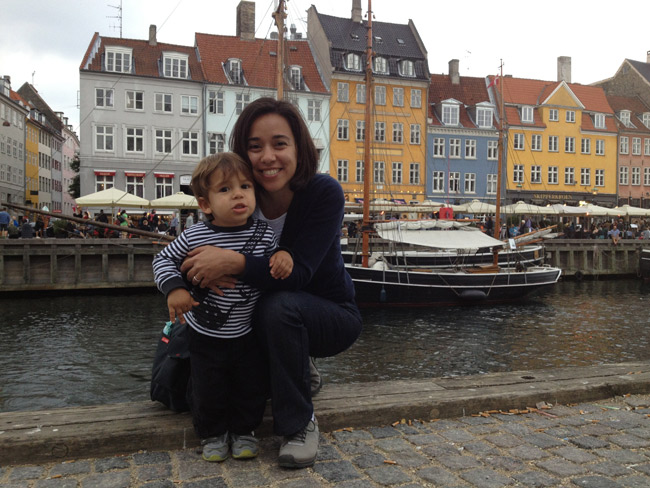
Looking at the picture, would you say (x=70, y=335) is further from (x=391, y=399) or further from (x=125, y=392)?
(x=391, y=399)

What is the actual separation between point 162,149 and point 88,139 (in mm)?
4313

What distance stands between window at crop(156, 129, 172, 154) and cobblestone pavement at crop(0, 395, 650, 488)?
36.8 meters

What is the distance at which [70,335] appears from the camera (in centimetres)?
1377

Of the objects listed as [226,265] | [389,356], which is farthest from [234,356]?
[389,356]

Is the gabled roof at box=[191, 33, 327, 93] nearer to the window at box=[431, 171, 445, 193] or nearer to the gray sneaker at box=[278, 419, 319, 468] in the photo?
the window at box=[431, 171, 445, 193]

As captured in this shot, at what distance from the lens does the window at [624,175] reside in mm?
50834

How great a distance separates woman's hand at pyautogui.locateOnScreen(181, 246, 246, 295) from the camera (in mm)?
2744

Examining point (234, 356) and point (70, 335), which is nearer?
point (234, 356)

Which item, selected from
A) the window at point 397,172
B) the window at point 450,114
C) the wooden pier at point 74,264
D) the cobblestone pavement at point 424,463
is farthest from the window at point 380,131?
the cobblestone pavement at point 424,463

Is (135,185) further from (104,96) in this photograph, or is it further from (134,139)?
(104,96)

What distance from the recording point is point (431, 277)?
1970 cm

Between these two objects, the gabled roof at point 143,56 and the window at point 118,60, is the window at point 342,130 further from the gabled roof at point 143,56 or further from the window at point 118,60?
the window at point 118,60

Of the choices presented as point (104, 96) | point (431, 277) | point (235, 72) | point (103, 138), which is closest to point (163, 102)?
point (104, 96)

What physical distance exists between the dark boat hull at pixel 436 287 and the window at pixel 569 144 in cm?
3092
